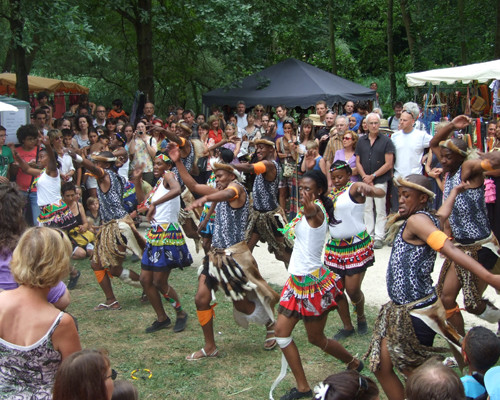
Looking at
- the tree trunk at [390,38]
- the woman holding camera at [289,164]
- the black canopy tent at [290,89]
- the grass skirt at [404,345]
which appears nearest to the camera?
the grass skirt at [404,345]

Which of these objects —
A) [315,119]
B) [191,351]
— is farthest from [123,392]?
[315,119]

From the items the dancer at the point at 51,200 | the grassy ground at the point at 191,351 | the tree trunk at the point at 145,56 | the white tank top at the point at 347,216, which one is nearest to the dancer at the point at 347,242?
the white tank top at the point at 347,216

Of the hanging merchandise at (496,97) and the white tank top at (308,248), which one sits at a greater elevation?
the hanging merchandise at (496,97)

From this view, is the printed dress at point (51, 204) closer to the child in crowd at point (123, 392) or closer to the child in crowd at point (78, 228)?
the child in crowd at point (78, 228)

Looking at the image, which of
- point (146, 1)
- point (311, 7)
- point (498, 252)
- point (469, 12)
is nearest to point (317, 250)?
point (498, 252)

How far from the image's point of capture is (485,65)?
11367mm

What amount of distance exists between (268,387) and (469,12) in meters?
20.0

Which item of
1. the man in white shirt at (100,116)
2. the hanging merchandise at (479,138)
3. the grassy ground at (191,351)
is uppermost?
the man in white shirt at (100,116)

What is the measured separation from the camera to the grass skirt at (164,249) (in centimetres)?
635

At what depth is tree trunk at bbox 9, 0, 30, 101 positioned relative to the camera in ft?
34.6

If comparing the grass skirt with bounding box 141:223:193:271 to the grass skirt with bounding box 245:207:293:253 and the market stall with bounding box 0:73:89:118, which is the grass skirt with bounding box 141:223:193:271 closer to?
the grass skirt with bounding box 245:207:293:253

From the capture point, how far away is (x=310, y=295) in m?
4.73

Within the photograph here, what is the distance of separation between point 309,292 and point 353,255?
1279 millimetres

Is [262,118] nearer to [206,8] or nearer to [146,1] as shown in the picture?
[206,8]
